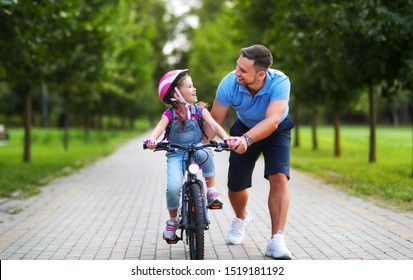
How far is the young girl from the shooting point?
19.5 ft

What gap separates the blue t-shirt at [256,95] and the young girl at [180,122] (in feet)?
0.93

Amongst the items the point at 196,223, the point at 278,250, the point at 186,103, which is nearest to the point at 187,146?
the point at 186,103

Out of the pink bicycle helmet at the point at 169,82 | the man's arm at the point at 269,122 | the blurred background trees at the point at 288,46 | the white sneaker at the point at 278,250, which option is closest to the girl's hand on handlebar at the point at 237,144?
the man's arm at the point at 269,122

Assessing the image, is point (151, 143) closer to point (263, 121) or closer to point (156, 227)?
point (263, 121)

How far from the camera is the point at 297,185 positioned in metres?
13.7

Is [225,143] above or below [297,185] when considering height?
above

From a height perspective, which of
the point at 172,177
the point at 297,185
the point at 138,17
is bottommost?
the point at 297,185

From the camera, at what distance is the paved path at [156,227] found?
21.5 ft

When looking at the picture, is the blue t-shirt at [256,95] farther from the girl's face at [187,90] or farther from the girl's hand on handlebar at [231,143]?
the girl's hand on handlebar at [231,143]

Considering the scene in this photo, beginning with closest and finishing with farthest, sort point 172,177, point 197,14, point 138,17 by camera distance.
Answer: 1. point 172,177
2. point 138,17
3. point 197,14

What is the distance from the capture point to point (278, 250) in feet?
19.9

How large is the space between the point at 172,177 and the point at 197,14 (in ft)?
211
